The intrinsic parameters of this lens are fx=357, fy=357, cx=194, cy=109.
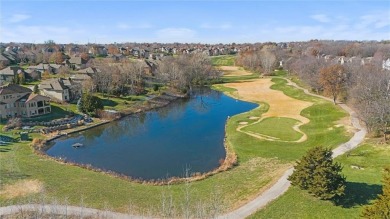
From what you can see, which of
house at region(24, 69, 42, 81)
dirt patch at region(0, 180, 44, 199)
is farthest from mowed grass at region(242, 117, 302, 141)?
house at region(24, 69, 42, 81)

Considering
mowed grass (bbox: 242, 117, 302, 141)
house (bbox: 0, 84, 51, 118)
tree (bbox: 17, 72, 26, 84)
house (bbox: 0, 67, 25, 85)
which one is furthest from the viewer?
house (bbox: 0, 67, 25, 85)

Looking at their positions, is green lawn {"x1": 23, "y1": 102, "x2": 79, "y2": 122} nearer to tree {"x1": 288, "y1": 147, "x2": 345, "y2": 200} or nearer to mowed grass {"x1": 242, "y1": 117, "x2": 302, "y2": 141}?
mowed grass {"x1": 242, "y1": 117, "x2": 302, "y2": 141}

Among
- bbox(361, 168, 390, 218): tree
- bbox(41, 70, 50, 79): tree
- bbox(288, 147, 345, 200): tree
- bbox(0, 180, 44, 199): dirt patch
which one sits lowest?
bbox(0, 180, 44, 199): dirt patch

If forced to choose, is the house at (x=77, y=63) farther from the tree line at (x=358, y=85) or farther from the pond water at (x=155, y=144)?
the tree line at (x=358, y=85)

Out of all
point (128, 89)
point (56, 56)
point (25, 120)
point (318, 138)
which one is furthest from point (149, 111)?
point (56, 56)

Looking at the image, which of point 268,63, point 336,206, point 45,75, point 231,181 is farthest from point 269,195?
point 268,63

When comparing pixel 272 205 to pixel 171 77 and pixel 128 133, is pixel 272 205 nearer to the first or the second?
pixel 128 133

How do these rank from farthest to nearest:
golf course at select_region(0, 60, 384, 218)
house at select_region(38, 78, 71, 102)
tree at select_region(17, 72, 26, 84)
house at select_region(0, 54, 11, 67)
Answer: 1. house at select_region(0, 54, 11, 67)
2. tree at select_region(17, 72, 26, 84)
3. house at select_region(38, 78, 71, 102)
4. golf course at select_region(0, 60, 384, 218)

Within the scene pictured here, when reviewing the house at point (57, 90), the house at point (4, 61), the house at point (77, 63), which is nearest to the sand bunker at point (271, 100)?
the house at point (57, 90)
